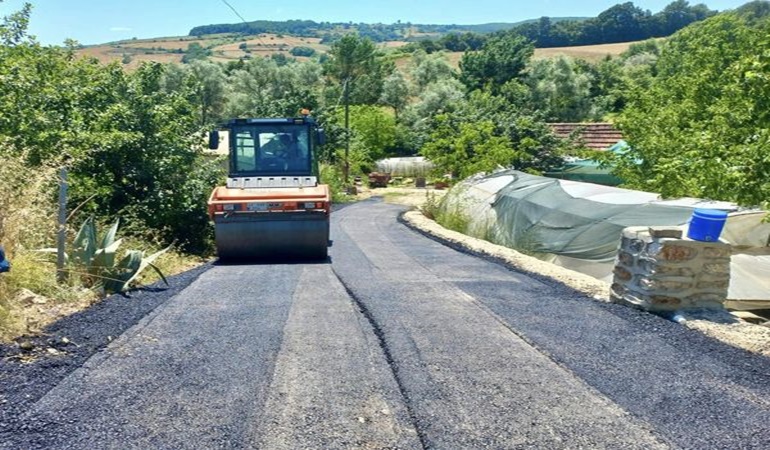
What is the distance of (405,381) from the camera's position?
16.5 ft

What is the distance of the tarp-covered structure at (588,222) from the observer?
10.4 meters

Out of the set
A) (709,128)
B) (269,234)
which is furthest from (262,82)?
(269,234)

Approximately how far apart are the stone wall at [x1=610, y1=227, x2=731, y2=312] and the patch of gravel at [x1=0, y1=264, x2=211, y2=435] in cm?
559

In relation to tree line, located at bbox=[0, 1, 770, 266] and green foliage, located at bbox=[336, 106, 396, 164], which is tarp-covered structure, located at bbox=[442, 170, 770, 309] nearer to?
tree line, located at bbox=[0, 1, 770, 266]

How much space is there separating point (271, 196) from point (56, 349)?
21.6ft

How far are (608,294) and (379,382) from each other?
186 inches

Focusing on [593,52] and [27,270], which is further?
[593,52]

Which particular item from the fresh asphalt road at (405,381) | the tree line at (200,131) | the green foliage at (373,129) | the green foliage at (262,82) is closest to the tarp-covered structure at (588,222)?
the tree line at (200,131)

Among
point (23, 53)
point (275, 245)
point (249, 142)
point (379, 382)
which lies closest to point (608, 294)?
point (379, 382)

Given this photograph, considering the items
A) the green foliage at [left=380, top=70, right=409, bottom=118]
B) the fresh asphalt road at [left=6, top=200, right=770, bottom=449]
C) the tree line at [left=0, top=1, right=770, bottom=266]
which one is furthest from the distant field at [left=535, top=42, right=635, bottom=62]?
the fresh asphalt road at [left=6, top=200, right=770, bottom=449]

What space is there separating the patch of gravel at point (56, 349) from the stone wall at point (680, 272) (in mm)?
5592

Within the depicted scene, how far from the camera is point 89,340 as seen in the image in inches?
233

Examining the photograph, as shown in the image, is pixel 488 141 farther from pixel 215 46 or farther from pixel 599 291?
pixel 215 46

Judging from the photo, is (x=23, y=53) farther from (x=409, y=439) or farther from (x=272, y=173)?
(x=409, y=439)
